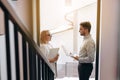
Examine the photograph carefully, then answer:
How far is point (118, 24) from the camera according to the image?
3826 mm

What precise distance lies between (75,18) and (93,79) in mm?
1320

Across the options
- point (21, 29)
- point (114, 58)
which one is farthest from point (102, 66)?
point (21, 29)

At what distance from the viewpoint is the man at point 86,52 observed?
3.34 metres

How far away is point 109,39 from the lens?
385 cm

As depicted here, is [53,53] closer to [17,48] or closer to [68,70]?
[68,70]

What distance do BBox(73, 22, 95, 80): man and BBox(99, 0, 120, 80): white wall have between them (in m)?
0.52

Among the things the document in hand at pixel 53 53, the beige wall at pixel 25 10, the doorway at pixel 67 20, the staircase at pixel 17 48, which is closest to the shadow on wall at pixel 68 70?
the doorway at pixel 67 20

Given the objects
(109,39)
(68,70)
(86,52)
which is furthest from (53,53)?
(109,39)

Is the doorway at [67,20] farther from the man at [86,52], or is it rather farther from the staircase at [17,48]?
the staircase at [17,48]

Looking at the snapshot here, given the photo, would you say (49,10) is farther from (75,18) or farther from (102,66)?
(102,66)

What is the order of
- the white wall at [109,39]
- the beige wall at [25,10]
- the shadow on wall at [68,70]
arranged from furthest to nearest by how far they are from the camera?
the shadow on wall at [68,70] → the white wall at [109,39] → the beige wall at [25,10]

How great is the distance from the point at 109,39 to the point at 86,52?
714mm

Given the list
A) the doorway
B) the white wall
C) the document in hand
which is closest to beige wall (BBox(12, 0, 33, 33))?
the doorway

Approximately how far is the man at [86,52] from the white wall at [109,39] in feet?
1.70
